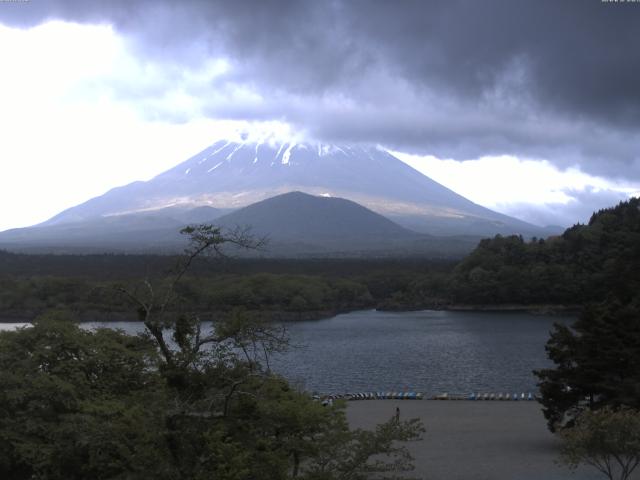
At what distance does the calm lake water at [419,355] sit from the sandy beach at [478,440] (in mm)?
3474

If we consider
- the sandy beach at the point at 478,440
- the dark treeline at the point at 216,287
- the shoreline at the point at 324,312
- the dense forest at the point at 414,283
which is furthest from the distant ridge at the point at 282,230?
the sandy beach at the point at 478,440

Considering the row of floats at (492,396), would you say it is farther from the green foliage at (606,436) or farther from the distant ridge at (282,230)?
the distant ridge at (282,230)

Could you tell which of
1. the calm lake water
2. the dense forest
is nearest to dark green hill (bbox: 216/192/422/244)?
the dense forest

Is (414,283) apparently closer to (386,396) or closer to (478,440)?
(386,396)

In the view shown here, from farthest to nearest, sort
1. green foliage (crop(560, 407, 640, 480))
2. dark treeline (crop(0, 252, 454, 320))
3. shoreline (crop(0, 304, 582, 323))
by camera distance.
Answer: dark treeline (crop(0, 252, 454, 320)), shoreline (crop(0, 304, 582, 323)), green foliage (crop(560, 407, 640, 480))

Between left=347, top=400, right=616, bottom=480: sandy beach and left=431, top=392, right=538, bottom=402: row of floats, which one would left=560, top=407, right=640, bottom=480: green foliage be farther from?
left=431, top=392, right=538, bottom=402: row of floats

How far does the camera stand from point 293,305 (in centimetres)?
5809

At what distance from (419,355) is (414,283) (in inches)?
1402

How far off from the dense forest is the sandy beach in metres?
32.6

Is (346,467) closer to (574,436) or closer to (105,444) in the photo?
(105,444)

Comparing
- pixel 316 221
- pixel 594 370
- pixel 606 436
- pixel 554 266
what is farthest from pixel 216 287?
pixel 316 221

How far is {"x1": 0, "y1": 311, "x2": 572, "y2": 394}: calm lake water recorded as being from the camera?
→ 87.0 ft

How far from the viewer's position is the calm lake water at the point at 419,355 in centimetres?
2653

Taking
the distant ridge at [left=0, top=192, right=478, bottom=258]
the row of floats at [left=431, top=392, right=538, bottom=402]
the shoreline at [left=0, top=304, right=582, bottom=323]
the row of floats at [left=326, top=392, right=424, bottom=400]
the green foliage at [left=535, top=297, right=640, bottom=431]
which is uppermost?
the distant ridge at [left=0, top=192, right=478, bottom=258]
